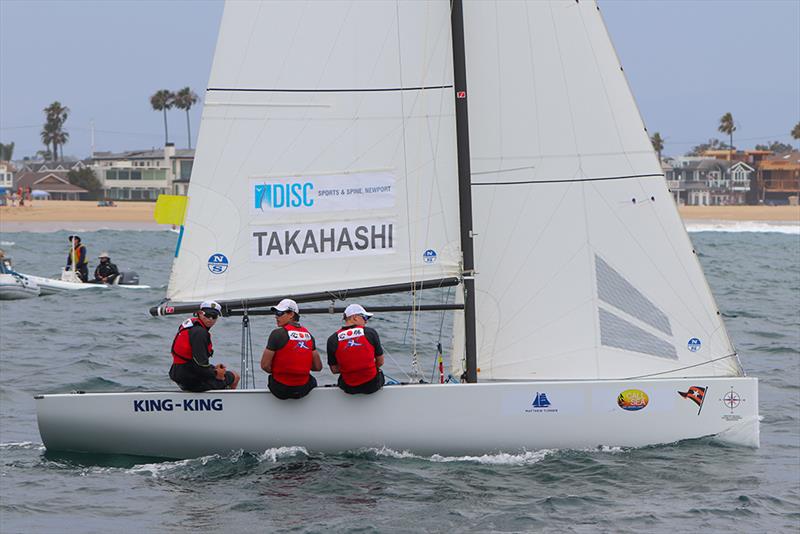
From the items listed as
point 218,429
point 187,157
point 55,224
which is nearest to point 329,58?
point 218,429

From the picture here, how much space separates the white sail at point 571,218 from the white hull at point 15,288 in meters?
17.2

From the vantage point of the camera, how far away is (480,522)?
998 cm

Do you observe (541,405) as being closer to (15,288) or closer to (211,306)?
(211,306)

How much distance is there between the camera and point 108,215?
88.0m

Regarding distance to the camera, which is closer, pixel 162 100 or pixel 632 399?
pixel 632 399

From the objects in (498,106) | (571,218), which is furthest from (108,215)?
(571,218)

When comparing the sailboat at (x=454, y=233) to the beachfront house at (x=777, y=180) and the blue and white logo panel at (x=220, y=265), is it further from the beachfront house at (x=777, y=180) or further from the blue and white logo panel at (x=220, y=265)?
the beachfront house at (x=777, y=180)

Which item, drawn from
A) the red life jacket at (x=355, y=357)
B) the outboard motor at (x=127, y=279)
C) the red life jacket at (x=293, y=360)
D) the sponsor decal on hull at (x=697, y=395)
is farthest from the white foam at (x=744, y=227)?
the red life jacket at (x=293, y=360)

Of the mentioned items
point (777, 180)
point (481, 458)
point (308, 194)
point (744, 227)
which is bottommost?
point (481, 458)

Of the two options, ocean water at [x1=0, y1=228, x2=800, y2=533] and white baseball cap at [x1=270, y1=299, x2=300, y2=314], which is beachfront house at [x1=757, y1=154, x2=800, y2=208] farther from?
white baseball cap at [x1=270, y1=299, x2=300, y2=314]

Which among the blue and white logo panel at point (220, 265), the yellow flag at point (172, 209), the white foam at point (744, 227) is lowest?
the blue and white logo panel at point (220, 265)

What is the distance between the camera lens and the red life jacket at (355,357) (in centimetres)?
1131

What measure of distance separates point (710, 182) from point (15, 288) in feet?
368

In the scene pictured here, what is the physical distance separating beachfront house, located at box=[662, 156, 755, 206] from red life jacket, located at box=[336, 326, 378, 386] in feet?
386
